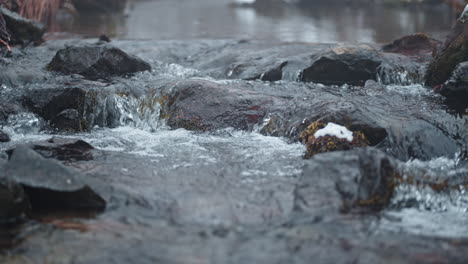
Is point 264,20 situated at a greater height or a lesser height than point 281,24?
greater

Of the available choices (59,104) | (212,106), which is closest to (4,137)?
(59,104)

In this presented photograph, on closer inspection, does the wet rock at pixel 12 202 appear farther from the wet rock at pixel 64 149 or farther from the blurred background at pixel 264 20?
the blurred background at pixel 264 20

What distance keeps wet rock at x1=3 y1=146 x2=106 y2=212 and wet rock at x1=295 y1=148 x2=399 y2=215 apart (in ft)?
5.48

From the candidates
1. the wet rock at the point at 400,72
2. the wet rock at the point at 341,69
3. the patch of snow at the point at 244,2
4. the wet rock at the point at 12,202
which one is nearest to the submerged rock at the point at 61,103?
the wet rock at the point at 12,202

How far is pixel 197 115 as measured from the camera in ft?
21.9

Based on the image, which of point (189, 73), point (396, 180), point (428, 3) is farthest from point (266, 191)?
point (428, 3)

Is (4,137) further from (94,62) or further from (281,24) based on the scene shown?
(281,24)

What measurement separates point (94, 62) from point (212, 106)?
9.41 ft

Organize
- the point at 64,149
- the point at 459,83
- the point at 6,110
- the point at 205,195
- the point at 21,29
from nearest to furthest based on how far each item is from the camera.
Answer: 1. the point at 205,195
2. the point at 64,149
3. the point at 6,110
4. the point at 459,83
5. the point at 21,29

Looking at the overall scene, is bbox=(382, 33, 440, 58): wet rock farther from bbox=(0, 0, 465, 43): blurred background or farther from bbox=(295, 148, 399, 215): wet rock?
bbox=(295, 148, 399, 215): wet rock

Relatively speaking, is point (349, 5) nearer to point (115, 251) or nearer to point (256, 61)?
point (256, 61)

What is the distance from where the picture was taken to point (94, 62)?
8.56 meters

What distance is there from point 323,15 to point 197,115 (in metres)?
15.2

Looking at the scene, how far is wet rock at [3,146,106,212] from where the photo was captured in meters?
3.93
